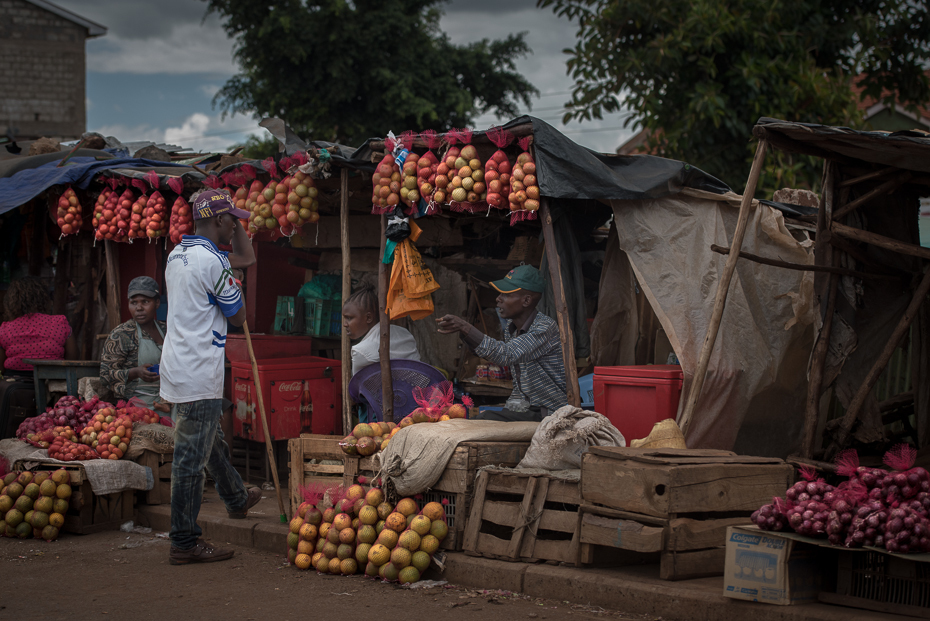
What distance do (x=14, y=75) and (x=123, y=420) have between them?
24407 millimetres

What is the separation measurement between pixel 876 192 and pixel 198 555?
194 inches

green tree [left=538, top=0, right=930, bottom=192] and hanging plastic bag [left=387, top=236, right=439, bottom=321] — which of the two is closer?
hanging plastic bag [left=387, top=236, right=439, bottom=321]

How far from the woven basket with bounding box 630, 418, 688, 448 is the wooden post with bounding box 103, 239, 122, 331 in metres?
6.24

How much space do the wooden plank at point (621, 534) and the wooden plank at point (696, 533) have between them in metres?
0.06

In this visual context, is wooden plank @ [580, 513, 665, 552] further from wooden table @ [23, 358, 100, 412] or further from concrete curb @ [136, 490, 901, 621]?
wooden table @ [23, 358, 100, 412]

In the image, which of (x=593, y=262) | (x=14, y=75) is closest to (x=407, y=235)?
(x=593, y=262)

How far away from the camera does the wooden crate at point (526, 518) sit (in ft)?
15.3

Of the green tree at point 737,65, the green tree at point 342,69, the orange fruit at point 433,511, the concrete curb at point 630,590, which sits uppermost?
the green tree at point 342,69

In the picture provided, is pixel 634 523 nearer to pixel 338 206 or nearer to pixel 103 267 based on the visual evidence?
pixel 338 206

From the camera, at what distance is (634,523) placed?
429 cm

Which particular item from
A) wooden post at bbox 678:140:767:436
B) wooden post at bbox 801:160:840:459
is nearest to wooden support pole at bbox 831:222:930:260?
wooden post at bbox 801:160:840:459

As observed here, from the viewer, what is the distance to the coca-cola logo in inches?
281

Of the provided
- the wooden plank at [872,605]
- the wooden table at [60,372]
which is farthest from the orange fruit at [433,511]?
the wooden table at [60,372]

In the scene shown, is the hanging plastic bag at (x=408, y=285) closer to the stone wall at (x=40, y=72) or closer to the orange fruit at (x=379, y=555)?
the orange fruit at (x=379, y=555)
